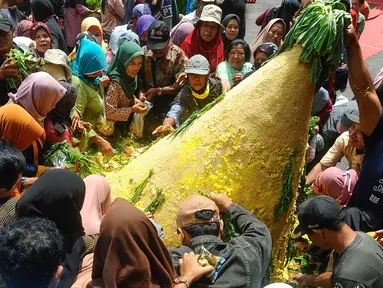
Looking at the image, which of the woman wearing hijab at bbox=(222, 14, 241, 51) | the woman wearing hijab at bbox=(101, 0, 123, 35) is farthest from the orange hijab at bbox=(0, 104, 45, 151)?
the woman wearing hijab at bbox=(101, 0, 123, 35)

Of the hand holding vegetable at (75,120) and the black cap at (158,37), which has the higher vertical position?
the black cap at (158,37)

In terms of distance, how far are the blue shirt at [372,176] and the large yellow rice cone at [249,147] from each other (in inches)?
20.6

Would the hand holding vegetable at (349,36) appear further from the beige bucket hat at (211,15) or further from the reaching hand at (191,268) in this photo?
the beige bucket hat at (211,15)

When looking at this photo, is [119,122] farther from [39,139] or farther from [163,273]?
[163,273]

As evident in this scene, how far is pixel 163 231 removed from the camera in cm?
348

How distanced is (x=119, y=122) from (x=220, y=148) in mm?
2290

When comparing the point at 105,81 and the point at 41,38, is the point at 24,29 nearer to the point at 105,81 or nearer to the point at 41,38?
the point at 41,38

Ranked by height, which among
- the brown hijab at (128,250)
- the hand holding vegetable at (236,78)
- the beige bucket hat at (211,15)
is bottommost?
the hand holding vegetable at (236,78)

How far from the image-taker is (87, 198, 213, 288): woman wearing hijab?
232 centimetres

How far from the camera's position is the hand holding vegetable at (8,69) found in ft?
14.5

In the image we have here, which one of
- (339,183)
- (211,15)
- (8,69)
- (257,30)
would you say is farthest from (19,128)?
(257,30)

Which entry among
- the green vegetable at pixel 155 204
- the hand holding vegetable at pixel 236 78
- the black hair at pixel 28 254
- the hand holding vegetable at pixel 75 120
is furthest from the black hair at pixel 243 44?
the black hair at pixel 28 254

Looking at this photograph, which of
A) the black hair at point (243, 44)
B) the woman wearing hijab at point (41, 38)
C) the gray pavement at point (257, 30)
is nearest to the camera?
the woman wearing hijab at point (41, 38)

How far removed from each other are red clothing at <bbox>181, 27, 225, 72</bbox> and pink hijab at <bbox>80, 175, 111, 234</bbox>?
337 cm
